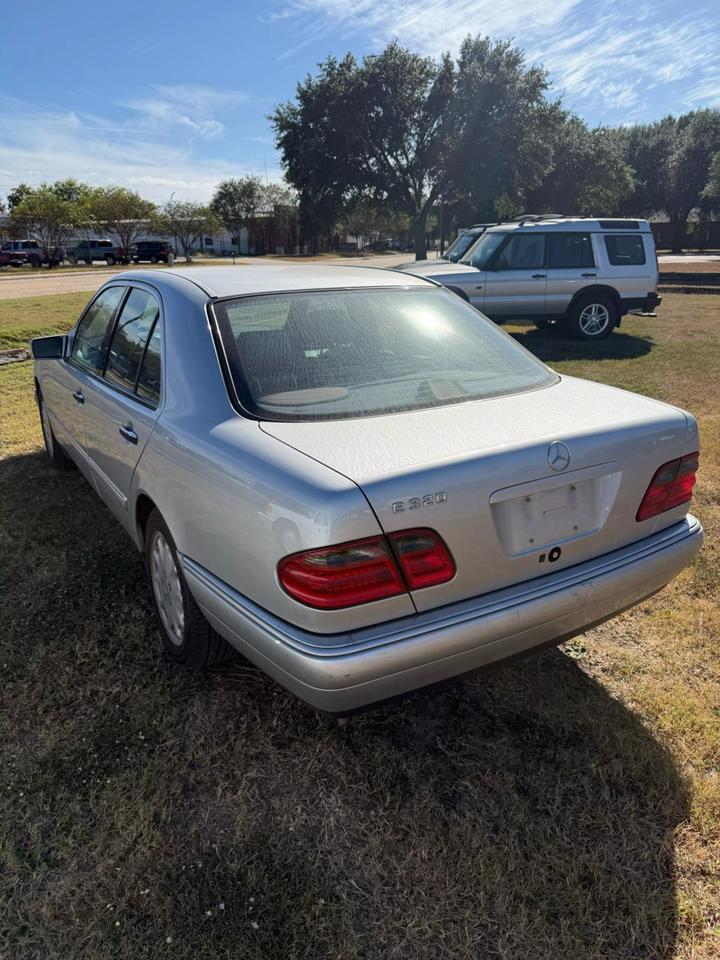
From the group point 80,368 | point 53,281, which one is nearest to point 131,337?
point 80,368

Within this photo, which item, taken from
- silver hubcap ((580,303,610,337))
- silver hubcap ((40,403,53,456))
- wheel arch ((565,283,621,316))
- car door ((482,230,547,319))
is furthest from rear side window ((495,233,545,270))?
silver hubcap ((40,403,53,456))

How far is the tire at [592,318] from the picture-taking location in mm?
11375

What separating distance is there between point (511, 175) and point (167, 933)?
3095cm

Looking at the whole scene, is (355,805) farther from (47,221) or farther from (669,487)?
(47,221)

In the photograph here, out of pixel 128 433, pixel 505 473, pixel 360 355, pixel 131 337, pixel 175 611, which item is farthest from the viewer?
pixel 131 337

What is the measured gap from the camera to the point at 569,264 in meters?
11.2

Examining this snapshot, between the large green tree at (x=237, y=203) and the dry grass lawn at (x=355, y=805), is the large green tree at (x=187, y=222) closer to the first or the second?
the large green tree at (x=237, y=203)

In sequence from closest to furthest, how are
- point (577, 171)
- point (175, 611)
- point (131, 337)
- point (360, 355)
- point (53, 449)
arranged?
point (360, 355) < point (175, 611) < point (131, 337) < point (53, 449) < point (577, 171)

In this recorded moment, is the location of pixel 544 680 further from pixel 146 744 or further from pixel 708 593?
pixel 146 744

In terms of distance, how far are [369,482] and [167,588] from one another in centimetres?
138

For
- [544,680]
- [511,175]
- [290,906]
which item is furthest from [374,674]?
[511,175]

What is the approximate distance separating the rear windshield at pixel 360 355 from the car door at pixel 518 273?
8.41m

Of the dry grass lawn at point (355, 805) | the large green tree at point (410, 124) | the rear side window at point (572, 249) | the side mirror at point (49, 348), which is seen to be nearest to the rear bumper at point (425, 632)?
the dry grass lawn at point (355, 805)

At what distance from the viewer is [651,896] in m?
1.96
